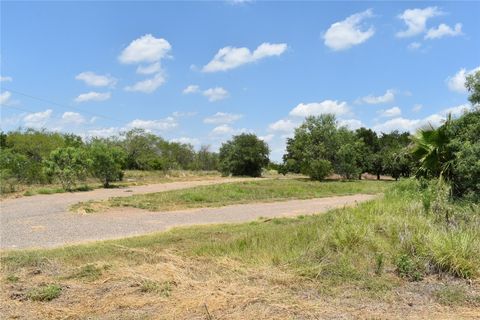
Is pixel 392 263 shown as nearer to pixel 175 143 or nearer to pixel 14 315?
pixel 14 315

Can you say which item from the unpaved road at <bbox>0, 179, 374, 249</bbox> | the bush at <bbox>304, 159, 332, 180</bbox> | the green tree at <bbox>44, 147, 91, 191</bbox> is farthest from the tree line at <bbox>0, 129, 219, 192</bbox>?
the bush at <bbox>304, 159, 332, 180</bbox>

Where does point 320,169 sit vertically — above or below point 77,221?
above

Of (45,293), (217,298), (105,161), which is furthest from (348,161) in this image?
(45,293)

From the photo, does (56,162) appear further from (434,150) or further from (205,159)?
(205,159)

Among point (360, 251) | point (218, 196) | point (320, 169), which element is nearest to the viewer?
point (360, 251)

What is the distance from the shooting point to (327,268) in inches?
252

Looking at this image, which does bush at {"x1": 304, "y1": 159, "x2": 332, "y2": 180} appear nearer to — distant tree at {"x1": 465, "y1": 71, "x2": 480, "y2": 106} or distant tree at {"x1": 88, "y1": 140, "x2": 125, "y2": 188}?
distant tree at {"x1": 88, "y1": 140, "x2": 125, "y2": 188}

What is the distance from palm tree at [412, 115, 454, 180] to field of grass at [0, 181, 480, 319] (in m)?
4.10

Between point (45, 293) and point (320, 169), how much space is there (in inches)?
1686

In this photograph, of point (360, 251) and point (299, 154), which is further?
point (299, 154)

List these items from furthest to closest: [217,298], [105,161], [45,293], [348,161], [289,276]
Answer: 1. [348,161]
2. [105,161]
3. [289,276]
4. [45,293]
5. [217,298]

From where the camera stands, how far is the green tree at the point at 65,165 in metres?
30.8

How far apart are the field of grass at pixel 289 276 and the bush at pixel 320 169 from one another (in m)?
38.2

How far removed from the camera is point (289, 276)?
6156 millimetres
